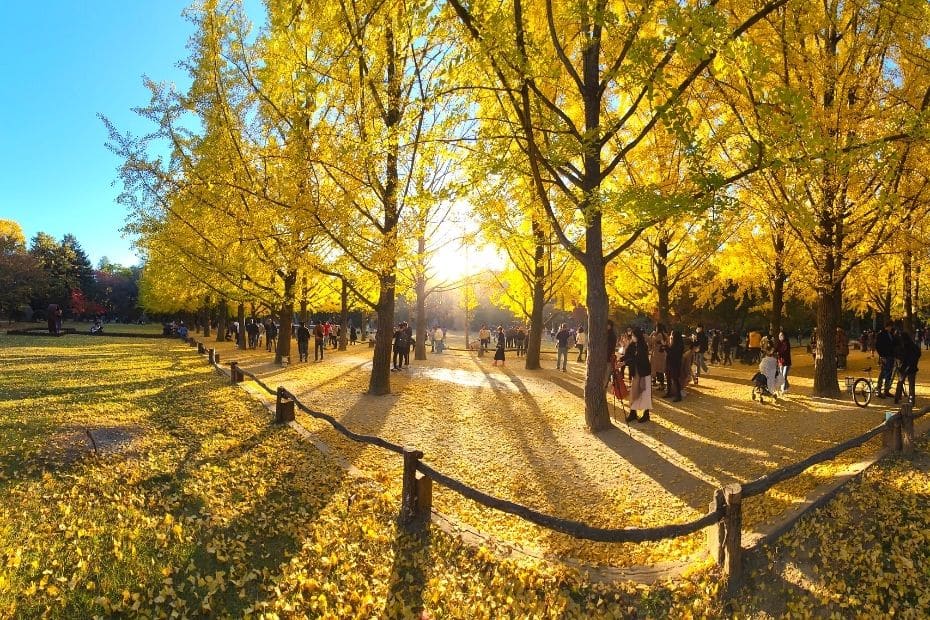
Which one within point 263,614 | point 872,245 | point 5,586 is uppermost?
point 872,245

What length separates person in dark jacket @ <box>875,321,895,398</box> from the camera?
11194 millimetres

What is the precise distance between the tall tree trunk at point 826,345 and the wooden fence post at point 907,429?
14.8 ft

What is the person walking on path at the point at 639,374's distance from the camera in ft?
32.7

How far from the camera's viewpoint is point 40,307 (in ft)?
182

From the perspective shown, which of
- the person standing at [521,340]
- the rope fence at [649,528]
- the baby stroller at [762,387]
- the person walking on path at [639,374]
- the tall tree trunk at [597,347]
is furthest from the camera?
the person standing at [521,340]

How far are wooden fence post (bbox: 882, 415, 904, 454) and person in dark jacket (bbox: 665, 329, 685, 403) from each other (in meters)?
4.87

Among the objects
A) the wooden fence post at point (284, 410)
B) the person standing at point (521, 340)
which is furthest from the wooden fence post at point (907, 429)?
the person standing at point (521, 340)

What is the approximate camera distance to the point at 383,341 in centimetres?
1276

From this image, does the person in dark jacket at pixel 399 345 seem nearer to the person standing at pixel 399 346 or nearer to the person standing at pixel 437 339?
the person standing at pixel 399 346

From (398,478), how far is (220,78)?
1290 centimetres

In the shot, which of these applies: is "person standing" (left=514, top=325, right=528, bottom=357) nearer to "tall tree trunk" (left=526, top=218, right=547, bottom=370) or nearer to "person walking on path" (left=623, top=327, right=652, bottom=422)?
"tall tree trunk" (left=526, top=218, right=547, bottom=370)

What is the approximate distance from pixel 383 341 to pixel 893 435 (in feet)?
32.9

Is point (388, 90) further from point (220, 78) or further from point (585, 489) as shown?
point (585, 489)

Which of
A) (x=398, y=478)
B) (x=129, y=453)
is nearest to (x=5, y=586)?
(x=129, y=453)
